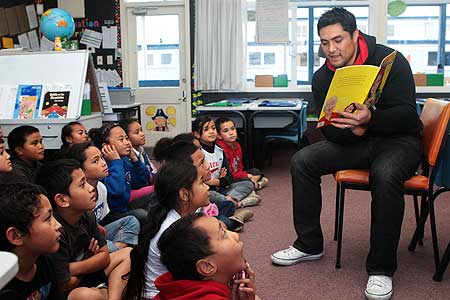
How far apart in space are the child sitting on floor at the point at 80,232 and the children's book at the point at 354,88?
1.09m

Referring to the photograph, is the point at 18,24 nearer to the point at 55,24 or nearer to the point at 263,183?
the point at 55,24

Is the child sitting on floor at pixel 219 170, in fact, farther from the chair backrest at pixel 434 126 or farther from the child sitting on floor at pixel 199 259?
the child sitting on floor at pixel 199 259

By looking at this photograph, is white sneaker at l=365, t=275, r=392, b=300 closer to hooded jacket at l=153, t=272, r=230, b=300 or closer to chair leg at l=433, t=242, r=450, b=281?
chair leg at l=433, t=242, r=450, b=281

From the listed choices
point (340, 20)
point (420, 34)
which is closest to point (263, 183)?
point (340, 20)

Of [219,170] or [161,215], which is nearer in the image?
[161,215]

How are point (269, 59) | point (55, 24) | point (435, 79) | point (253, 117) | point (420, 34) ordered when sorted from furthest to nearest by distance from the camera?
point (269, 59) < point (420, 34) < point (435, 79) < point (253, 117) < point (55, 24)

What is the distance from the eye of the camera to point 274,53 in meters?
6.36

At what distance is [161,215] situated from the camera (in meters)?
1.85

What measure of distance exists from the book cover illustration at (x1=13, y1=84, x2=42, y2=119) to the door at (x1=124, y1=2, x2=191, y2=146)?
119 inches

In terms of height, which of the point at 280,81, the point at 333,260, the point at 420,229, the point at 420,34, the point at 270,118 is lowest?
the point at 333,260

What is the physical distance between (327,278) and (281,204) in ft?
4.96

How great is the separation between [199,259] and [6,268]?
641mm

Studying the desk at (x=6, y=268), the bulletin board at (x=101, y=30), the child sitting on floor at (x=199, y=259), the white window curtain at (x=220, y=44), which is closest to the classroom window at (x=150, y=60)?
the bulletin board at (x=101, y=30)

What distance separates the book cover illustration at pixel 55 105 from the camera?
11.1ft
